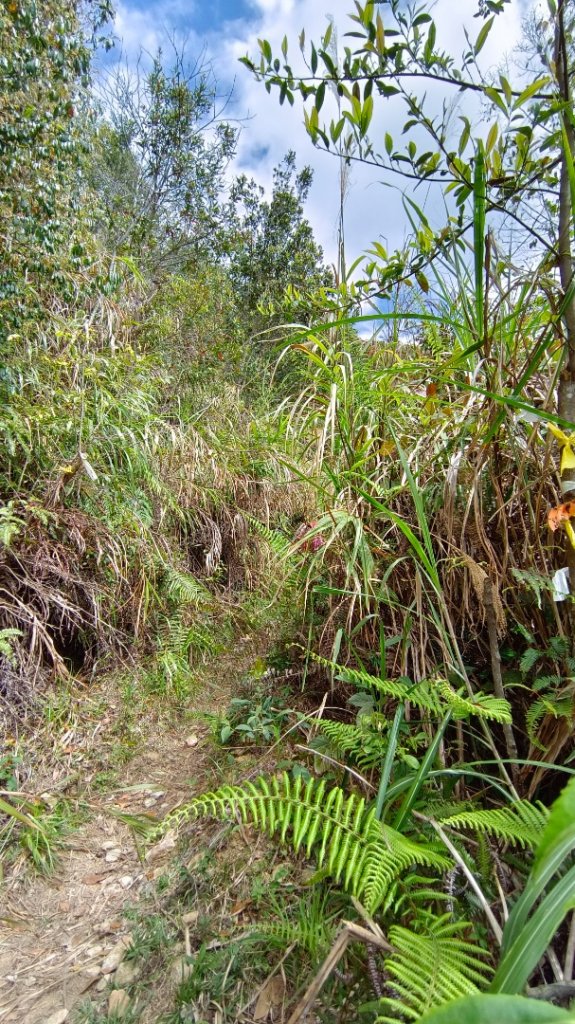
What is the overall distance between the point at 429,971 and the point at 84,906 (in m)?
1.13

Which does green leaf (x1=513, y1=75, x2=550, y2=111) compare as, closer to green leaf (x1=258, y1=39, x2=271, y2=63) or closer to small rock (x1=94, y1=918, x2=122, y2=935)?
green leaf (x1=258, y1=39, x2=271, y2=63)

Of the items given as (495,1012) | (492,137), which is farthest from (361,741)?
(492,137)

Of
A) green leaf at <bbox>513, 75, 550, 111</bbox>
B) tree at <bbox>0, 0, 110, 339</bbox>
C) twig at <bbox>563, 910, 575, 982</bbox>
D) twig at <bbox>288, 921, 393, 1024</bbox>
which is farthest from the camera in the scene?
tree at <bbox>0, 0, 110, 339</bbox>

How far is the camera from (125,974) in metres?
0.99

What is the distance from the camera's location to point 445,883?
791mm

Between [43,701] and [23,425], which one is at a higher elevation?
[23,425]

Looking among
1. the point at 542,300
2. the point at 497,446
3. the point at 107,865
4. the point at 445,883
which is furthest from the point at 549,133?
the point at 107,865

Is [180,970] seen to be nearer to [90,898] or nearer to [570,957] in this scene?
[90,898]

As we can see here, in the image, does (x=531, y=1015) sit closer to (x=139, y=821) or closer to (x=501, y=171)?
(x=501, y=171)

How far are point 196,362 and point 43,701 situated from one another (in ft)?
11.0

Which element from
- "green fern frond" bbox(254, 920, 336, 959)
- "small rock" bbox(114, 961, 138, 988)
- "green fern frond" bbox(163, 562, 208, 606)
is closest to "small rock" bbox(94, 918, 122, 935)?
"small rock" bbox(114, 961, 138, 988)

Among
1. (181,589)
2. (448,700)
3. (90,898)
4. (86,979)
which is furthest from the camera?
(181,589)

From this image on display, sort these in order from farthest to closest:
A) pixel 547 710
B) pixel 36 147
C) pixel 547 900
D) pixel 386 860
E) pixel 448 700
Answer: pixel 36 147 → pixel 448 700 → pixel 547 710 → pixel 386 860 → pixel 547 900

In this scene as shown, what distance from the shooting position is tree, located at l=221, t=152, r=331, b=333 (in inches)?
229
